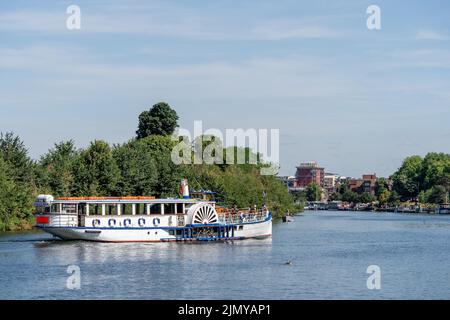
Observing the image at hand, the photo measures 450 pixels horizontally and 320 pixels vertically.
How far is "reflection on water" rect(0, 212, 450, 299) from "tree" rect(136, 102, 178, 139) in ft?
249

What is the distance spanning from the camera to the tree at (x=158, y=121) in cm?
16669

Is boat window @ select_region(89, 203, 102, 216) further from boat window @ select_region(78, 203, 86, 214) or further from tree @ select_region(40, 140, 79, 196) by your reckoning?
tree @ select_region(40, 140, 79, 196)

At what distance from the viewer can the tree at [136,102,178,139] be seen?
6563 inches

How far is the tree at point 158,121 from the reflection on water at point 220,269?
76030 millimetres

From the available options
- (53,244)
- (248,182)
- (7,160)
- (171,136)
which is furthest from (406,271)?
(171,136)

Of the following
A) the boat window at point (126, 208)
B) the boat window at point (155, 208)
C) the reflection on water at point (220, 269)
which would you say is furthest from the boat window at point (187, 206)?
the boat window at point (126, 208)

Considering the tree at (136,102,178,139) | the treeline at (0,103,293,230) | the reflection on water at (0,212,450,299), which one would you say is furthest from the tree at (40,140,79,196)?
the tree at (136,102,178,139)

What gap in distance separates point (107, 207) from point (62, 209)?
5370mm

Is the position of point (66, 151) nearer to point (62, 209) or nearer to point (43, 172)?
point (43, 172)

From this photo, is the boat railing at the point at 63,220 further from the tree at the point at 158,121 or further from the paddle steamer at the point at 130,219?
the tree at the point at 158,121

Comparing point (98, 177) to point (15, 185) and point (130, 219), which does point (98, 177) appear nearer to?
point (15, 185)

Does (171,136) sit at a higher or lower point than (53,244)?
higher
